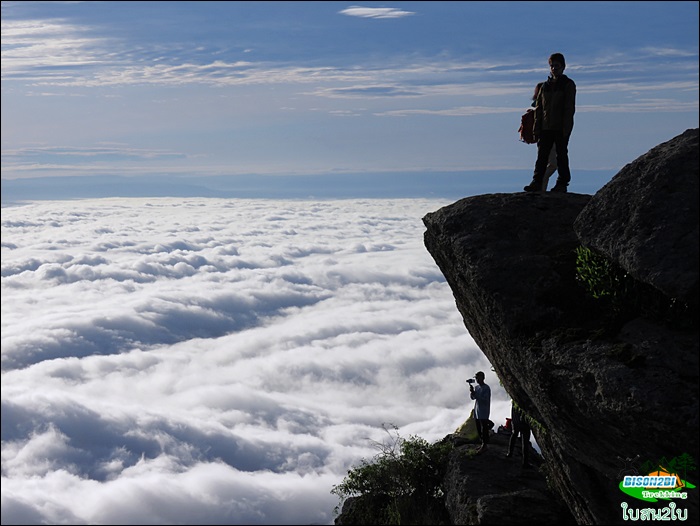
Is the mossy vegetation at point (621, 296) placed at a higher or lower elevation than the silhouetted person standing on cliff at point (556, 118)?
lower

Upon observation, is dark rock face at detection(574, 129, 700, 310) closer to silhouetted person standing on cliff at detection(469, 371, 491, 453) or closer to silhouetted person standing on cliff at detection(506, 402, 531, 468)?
silhouetted person standing on cliff at detection(469, 371, 491, 453)

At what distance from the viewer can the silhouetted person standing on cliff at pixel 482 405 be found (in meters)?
19.5

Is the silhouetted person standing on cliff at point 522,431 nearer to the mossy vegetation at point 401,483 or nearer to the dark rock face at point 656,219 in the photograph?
the mossy vegetation at point 401,483

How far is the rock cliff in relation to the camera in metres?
9.97

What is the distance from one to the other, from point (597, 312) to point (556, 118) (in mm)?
5945

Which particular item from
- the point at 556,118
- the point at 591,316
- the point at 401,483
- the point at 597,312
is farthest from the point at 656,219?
the point at 401,483

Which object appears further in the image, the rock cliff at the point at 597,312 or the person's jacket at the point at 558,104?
the person's jacket at the point at 558,104

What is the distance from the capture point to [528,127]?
17000 mm

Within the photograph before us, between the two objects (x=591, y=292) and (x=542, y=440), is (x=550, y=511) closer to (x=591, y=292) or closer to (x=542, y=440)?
(x=542, y=440)

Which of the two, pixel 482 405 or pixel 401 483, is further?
pixel 401 483

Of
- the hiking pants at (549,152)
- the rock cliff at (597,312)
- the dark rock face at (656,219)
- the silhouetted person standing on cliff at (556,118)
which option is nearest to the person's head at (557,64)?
the silhouetted person standing on cliff at (556,118)

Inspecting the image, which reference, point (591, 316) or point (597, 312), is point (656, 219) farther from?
point (591, 316)

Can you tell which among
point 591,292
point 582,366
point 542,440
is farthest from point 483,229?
point 542,440

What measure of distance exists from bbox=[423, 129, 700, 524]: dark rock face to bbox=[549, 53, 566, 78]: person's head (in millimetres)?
3150
